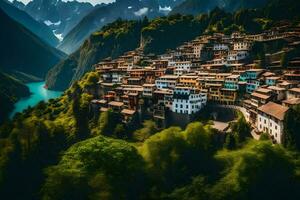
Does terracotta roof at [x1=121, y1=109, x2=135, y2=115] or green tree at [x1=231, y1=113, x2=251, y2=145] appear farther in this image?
terracotta roof at [x1=121, y1=109, x2=135, y2=115]

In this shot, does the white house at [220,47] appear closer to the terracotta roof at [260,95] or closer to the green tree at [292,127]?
the terracotta roof at [260,95]

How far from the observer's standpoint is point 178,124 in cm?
5103

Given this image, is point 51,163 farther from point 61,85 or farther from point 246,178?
point 61,85

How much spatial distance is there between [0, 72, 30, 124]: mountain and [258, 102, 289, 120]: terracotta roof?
71.3m

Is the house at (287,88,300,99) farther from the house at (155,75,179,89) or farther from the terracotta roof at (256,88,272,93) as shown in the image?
the house at (155,75,179,89)

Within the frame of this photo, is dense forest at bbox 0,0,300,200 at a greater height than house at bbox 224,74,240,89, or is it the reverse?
house at bbox 224,74,240,89

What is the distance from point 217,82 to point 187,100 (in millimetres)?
6188

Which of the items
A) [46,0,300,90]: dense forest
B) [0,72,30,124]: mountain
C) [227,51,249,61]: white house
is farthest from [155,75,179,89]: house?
[0,72,30,124]: mountain

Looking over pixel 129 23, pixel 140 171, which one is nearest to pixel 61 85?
pixel 129 23

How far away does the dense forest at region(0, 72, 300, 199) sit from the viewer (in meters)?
35.3

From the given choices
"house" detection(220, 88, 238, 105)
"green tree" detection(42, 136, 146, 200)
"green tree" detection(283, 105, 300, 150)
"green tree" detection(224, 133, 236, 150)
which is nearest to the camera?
"green tree" detection(42, 136, 146, 200)

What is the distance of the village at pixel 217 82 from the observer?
45844mm

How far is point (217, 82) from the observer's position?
53.4m

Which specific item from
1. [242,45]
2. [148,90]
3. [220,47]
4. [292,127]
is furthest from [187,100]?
[220,47]
